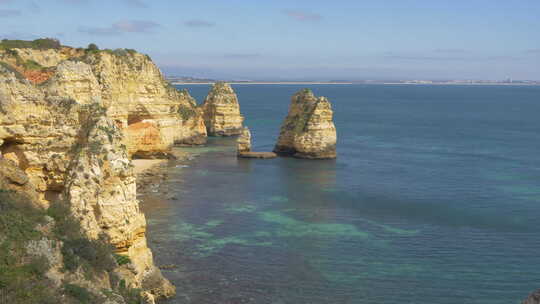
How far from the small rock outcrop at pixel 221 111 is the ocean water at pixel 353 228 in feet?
67.6

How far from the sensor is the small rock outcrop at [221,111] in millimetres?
110375

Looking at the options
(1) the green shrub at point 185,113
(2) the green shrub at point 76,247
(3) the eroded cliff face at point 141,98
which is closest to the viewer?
(2) the green shrub at point 76,247

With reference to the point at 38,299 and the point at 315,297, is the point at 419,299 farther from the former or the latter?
the point at 38,299

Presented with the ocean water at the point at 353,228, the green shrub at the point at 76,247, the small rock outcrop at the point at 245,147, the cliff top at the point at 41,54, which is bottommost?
the ocean water at the point at 353,228

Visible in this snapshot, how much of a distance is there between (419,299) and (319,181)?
35.6m

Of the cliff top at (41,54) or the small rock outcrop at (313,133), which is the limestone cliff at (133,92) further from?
the small rock outcrop at (313,133)

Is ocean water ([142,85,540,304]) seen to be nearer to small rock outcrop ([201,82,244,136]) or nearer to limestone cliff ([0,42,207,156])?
limestone cliff ([0,42,207,156])

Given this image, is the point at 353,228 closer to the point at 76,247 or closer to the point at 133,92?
the point at 76,247

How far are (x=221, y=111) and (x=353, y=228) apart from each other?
6743cm

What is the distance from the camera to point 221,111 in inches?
4355

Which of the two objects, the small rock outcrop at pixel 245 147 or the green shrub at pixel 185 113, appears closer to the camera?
the small rock outcrop at pixel 245 147

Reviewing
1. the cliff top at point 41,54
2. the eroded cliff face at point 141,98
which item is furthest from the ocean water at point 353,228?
the cliff top at point 41,54

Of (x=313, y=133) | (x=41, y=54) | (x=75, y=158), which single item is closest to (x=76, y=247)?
(x=75, y=158)

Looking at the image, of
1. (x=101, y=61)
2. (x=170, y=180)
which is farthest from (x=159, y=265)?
(x=101, y=61)
